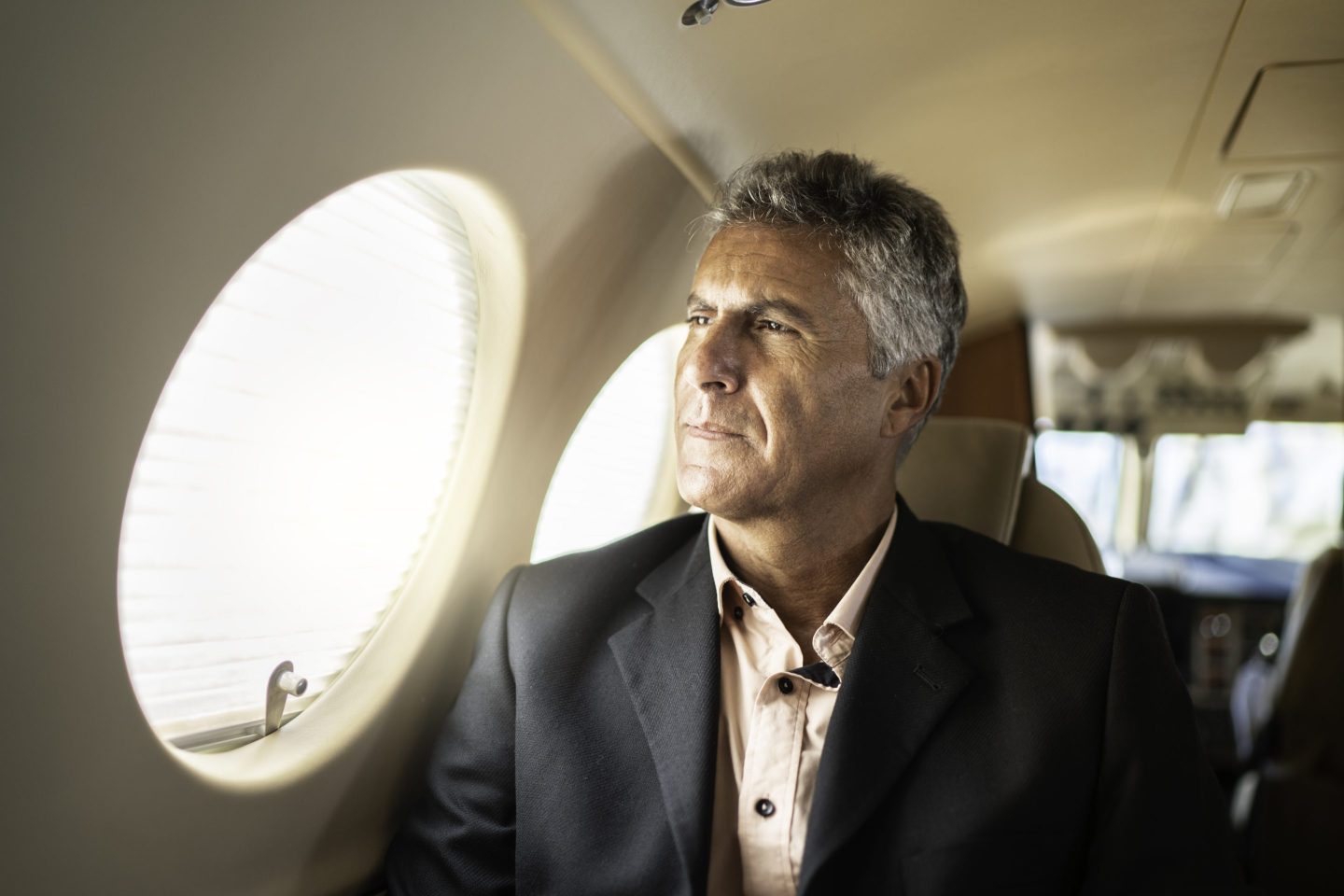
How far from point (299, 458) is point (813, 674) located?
99 cm

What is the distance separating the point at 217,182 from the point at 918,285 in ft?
4.26

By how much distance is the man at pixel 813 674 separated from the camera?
163 cm

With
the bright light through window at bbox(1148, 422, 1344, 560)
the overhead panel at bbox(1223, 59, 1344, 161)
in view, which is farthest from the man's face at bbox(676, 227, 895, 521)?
the bright light through window at bbox(1148, 422, 1344, 560)

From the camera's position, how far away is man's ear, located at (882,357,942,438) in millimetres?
2076

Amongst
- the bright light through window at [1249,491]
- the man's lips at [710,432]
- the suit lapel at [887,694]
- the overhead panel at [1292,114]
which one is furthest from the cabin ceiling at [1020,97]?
the bright light through window at [1249,491]

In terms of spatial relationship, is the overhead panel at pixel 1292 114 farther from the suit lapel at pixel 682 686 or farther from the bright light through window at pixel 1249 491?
the bright light through window at pixel 1249 491

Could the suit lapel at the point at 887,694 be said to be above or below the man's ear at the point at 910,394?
below

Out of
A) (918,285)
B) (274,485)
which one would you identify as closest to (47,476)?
(274,485)

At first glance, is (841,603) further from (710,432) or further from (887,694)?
(710,432)

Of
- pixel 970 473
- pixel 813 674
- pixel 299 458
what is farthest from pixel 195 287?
pixel 970 473

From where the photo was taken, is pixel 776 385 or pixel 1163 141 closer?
pixel 776 385

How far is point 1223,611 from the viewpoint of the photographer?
298 inches

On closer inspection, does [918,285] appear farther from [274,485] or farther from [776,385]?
[274,485]

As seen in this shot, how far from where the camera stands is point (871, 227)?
77.9 inches
